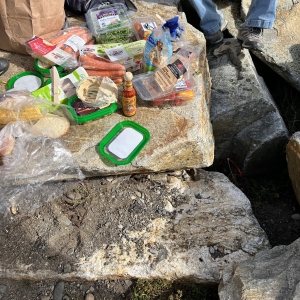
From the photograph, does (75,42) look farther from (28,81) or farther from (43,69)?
(28,81)

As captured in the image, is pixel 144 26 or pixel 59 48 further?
pixel 144 26

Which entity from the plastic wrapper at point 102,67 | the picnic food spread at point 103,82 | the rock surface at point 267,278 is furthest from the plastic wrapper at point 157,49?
the rock surface at point 267,278

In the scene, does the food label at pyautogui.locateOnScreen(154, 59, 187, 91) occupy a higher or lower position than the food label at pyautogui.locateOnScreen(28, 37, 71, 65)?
higher

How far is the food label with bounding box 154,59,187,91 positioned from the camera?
8.27 ft

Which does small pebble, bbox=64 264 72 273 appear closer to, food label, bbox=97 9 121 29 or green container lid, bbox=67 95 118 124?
green container lid, bbox=67 95 118 124

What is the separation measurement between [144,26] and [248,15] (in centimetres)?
104

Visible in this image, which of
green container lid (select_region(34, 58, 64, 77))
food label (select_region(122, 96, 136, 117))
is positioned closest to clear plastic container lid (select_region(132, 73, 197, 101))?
food label (select_region(122, 96, 136, 117))

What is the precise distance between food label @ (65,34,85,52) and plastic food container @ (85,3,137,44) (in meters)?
Answer: 0.17

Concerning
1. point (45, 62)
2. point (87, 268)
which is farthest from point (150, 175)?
point (45, 62)

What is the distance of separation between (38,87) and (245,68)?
72.3 inches

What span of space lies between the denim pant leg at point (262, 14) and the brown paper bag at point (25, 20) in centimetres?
168

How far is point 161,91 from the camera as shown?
A: 2602 mm

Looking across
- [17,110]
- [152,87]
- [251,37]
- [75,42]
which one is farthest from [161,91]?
[251,37]

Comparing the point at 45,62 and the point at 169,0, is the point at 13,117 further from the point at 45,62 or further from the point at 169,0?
the point at 169,0
